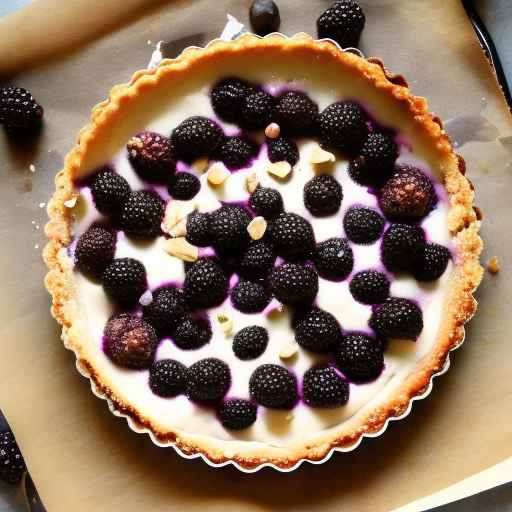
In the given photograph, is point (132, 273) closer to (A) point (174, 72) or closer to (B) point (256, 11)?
(A) point (174, 72)

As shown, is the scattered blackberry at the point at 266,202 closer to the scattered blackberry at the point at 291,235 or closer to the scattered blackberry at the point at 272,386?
the scattered blackberry at the point at 291,235

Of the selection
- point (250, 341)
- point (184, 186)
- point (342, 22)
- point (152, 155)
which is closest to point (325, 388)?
point (250, 341)

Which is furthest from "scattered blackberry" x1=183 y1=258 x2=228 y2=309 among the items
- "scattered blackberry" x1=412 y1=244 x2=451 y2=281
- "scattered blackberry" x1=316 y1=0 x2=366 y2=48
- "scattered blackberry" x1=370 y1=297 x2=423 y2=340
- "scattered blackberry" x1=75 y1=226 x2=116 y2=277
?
"scattered blackberry" x1=316 y1=0 x2=366 y2=48

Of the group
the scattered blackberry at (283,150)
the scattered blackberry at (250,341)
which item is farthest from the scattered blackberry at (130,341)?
the scattered blackberry at (283,150)

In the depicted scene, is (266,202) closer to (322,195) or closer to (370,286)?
(322,195)

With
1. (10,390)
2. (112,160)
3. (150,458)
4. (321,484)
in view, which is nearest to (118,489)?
(150,458)
